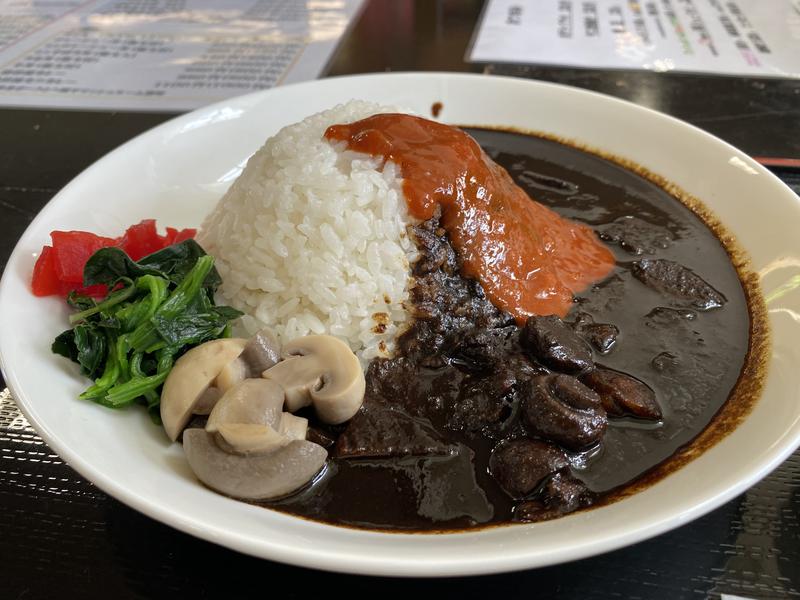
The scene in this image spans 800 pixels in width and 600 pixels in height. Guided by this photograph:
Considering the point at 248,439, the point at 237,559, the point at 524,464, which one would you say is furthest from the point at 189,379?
the point at 524,464

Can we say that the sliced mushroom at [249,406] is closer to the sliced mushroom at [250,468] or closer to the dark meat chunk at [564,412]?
the sliced mushroom at [250,468]

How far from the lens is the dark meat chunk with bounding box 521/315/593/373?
2.04 m

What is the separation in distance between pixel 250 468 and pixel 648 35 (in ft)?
14.8

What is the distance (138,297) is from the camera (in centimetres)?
208

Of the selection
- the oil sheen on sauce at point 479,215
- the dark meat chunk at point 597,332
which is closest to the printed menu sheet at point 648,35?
the oil sheen on sauce at point 479,215

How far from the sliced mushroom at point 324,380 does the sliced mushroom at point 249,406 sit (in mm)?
86

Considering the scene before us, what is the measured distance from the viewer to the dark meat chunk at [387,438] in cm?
185

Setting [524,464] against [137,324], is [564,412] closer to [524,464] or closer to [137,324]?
[524,464]

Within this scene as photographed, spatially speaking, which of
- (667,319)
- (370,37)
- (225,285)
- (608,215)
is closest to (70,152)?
(225,285)

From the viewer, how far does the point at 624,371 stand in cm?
208

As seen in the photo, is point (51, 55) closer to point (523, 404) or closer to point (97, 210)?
point (97, 210)

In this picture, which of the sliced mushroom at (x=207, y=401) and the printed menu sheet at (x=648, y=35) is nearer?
the sliced mushroom at (x=207, y=401)

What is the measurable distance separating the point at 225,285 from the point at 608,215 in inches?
64.8

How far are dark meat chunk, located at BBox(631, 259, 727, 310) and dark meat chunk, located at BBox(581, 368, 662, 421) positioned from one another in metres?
0.51
